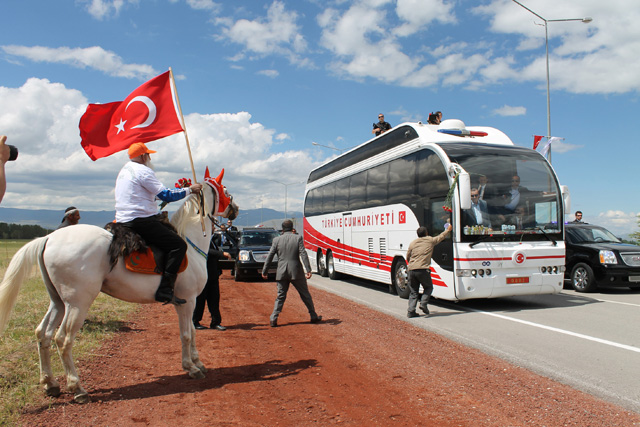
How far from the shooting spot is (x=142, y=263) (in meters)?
5.29

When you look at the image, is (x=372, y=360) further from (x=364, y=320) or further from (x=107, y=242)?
(x=107, y=242)

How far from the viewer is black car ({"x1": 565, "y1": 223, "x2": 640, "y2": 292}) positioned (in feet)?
42.3

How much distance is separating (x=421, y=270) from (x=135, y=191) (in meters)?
6.10

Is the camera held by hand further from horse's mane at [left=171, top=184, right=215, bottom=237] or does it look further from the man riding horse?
horse's mane at [left=171, top=184, right=215, bottom=237]

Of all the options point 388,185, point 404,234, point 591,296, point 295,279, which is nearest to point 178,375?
point 295,279

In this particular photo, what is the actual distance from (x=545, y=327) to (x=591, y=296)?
17.4ft

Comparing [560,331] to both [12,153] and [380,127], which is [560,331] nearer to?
[12,153]

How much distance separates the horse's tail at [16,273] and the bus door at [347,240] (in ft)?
38.0

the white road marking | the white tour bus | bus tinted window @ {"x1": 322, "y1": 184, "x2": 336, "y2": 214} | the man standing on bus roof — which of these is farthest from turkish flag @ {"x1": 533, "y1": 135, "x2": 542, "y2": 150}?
the man standing on bus roof

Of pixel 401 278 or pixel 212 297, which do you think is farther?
pixel 401 278

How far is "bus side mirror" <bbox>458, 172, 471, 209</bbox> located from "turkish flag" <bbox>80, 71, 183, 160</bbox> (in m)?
5.46

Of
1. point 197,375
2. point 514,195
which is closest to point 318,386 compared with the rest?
point 197,375

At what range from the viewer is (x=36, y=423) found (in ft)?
13.9

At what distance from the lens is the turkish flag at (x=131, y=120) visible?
632cm
